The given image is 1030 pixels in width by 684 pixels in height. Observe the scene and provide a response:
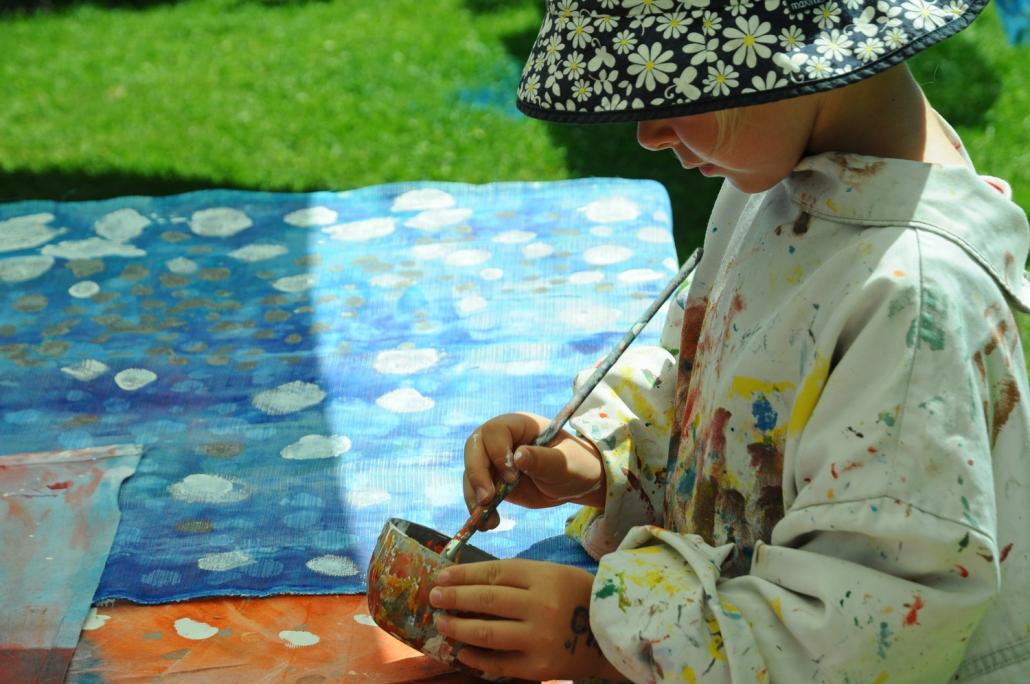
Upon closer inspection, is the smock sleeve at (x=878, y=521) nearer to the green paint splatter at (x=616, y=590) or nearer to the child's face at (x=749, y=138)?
the green paint splatter at (x=616, y=590)

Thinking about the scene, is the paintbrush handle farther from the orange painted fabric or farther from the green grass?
the green grass

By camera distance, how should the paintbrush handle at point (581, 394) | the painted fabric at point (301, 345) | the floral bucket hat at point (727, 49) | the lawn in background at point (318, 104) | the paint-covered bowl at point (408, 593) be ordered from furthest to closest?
the lawn in background at point (318, 104) → the painted fabric at point (301, 345) → the paintbrush handle at point (581, 394) → the paint-covered bowl at point (408, 593) → the floral bucket hat at point (727, 49)

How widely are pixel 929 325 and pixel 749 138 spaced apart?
0.23 meters

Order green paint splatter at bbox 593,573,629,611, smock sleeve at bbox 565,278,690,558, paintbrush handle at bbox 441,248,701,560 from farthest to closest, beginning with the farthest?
smock sleeve at bbox 565,278,690,558 → paintbrush handle at bbox 441,248,701,560 → green paint splatter at bbox 593,573,629,611

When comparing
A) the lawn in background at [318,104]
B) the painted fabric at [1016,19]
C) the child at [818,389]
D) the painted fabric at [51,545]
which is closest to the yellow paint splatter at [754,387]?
the child at [818,389]

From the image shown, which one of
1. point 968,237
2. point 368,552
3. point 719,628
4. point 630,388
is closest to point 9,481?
point 368,552

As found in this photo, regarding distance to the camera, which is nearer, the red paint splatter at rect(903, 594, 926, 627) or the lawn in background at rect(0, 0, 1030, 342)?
the red paint splatter at rect(903, 594, 926, 627)

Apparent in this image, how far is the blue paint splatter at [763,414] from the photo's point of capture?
3.84 ft

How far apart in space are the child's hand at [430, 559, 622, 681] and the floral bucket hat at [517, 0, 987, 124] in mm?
442

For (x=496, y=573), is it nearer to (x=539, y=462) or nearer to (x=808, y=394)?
(x=539, y=462)

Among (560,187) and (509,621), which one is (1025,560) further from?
(560,187)

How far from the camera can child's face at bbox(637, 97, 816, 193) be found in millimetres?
1100

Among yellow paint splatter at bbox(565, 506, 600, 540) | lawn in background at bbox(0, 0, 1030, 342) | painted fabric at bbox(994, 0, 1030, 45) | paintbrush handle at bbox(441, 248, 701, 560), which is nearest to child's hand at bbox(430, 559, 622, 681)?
paintbrush handle at bbox(441, 248, 701, 560)

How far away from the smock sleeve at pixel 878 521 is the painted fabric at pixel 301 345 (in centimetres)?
57
